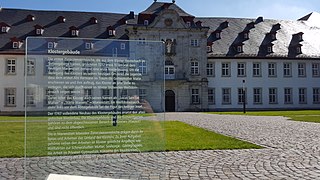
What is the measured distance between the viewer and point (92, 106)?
595 cm

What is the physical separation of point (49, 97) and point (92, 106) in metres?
0.67

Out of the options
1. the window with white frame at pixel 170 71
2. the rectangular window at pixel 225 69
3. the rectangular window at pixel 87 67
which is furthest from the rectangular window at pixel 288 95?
the rectangular window at pixel 87 67

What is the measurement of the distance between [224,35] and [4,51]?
25803mm

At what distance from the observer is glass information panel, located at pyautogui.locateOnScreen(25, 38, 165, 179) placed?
5.74m

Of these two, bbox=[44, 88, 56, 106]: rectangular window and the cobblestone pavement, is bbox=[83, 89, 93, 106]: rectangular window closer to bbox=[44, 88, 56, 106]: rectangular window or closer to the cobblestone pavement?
bbox=[44, 88, 56, 106]: rectangular window

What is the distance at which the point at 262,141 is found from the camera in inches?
450

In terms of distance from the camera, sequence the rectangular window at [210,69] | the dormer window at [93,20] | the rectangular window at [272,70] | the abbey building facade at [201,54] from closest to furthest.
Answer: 1. the abbey building facade at [201,54]
2. the rectangular window at [210,69]
3. the dormer window at [93,20]
4. the rectangular window at [272,70]

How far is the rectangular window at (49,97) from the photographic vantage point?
18.7 ft

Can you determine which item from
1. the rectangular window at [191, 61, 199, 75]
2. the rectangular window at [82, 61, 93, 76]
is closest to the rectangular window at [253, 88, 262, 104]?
the rectangular window at [191, 61, 199, 75]

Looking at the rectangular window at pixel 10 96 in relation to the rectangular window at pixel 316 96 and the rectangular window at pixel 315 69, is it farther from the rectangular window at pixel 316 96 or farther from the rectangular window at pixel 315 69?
the rectangular window at pixel 315 69

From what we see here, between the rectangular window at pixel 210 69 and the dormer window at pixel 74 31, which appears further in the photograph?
the rectangular window at pixel 210 69

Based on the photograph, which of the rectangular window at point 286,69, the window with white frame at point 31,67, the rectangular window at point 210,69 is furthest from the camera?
the rectangular window at point 286,69

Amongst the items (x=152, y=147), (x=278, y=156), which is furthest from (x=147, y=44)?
(x=278, y=156)

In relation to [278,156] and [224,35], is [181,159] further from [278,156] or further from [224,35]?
[224,35]
